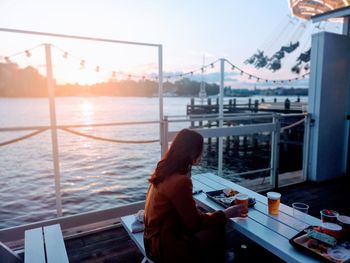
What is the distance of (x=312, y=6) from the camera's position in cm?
652

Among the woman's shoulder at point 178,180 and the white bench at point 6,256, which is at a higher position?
the woman's shoulder at point 178,180

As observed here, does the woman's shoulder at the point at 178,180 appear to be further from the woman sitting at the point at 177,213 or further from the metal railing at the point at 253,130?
the metal railing at the point at 253,130

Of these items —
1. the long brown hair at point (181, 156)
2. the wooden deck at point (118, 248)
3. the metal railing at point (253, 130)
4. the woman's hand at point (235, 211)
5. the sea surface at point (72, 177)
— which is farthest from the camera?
the sea surface at point (72, 177)

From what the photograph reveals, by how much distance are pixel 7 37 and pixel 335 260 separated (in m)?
2.73

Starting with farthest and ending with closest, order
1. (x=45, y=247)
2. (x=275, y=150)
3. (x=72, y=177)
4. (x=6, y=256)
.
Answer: (x=72, y=177), (x=275, y=150), (x=45, y=247), (x=6, y=256)

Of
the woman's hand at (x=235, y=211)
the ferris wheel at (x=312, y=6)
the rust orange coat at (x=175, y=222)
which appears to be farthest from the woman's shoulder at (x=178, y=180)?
the ferris wheel at (x=312, y=6)

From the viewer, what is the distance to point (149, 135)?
17719 mm

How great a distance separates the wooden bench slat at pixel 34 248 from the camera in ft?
4.50

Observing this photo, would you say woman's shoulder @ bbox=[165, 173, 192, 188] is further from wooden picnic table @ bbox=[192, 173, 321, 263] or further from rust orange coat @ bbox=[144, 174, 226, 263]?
wooden picnic table @ bbox=[192, 173, 321, 263]

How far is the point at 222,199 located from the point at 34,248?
1150mm

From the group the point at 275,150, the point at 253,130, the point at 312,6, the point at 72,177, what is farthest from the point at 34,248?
the point at 72,177

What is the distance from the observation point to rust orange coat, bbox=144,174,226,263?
4.12 ft

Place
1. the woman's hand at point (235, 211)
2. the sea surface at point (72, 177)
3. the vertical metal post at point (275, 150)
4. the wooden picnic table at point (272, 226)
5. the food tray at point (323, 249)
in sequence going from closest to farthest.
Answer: the food tray at point (323, 249)
the wooden picnic table at point (272, 226)
the woman's hand at point (235, 211)
the vertical metal post at point (275, 150)
the sea surface at point (72, 177)

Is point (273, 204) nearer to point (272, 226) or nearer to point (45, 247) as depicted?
point (272, 226)
